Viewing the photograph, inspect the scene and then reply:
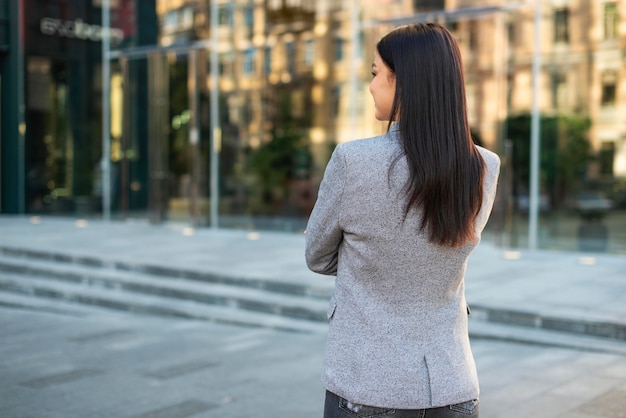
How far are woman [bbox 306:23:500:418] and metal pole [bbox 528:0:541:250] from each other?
1009 cm

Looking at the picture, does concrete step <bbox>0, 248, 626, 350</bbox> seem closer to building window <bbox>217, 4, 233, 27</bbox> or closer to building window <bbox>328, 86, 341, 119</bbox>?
building window <bbox>328, 86, 341, 119</bbox>

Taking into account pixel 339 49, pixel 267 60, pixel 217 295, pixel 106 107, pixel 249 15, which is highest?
pixel 249 15

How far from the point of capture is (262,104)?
558 inches

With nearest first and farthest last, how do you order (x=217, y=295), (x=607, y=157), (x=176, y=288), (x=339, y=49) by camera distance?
1. (x=217, y=295)
2. (x=176, y=288)
3. (x=607, y=157)
4. (x=339, y=49)

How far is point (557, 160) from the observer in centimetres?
1153

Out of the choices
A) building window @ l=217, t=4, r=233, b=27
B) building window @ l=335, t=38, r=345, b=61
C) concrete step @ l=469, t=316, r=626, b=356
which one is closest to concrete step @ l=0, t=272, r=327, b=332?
concrete step @ l=469, t=316, r=626, b=356

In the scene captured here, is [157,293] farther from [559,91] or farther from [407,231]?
[407,231]

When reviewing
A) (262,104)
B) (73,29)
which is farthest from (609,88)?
(73,29)

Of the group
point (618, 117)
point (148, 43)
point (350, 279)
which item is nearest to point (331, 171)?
point (350, 279)

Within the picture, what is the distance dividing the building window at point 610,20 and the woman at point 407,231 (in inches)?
386

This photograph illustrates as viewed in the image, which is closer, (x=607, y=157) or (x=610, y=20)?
(x=610, y=20)

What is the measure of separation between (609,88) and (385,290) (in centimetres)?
989

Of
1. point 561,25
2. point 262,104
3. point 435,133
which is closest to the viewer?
point 435,133

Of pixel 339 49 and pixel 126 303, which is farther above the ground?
pixel 339 49
